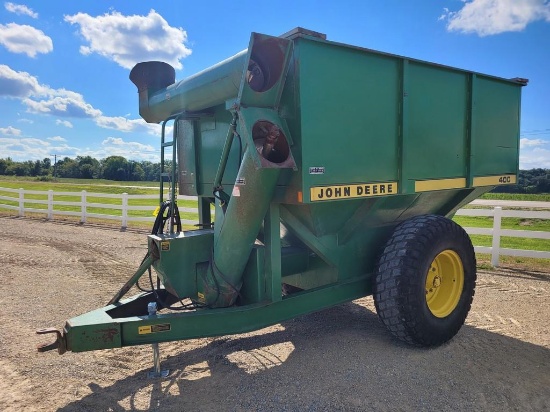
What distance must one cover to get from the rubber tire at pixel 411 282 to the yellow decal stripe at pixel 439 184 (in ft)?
1.00

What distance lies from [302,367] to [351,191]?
5.24 feet

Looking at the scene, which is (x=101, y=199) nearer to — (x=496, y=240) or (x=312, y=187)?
(x=496, y=240)

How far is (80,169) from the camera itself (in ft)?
273

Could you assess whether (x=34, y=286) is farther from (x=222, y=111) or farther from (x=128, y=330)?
(x=222, y=111)

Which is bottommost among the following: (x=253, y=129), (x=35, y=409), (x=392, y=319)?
(x=35, y=409)

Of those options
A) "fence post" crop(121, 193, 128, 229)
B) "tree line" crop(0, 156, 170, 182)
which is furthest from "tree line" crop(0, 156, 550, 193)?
"fence post" crop(121, 193, 128, 229)

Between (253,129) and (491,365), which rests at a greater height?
(253,129)

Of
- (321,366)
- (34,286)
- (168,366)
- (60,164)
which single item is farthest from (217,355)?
(60,164)

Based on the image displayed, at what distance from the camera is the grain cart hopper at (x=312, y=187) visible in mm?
3322

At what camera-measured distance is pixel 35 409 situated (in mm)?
3115

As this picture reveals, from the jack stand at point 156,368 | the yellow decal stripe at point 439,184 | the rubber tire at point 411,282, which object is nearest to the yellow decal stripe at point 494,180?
the yellow decal stripe at point 439,184

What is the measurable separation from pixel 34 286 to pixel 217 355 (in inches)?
147

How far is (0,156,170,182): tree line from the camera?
73250mm

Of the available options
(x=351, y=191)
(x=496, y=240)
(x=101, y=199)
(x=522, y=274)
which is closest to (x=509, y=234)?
(x=496, y=240)
